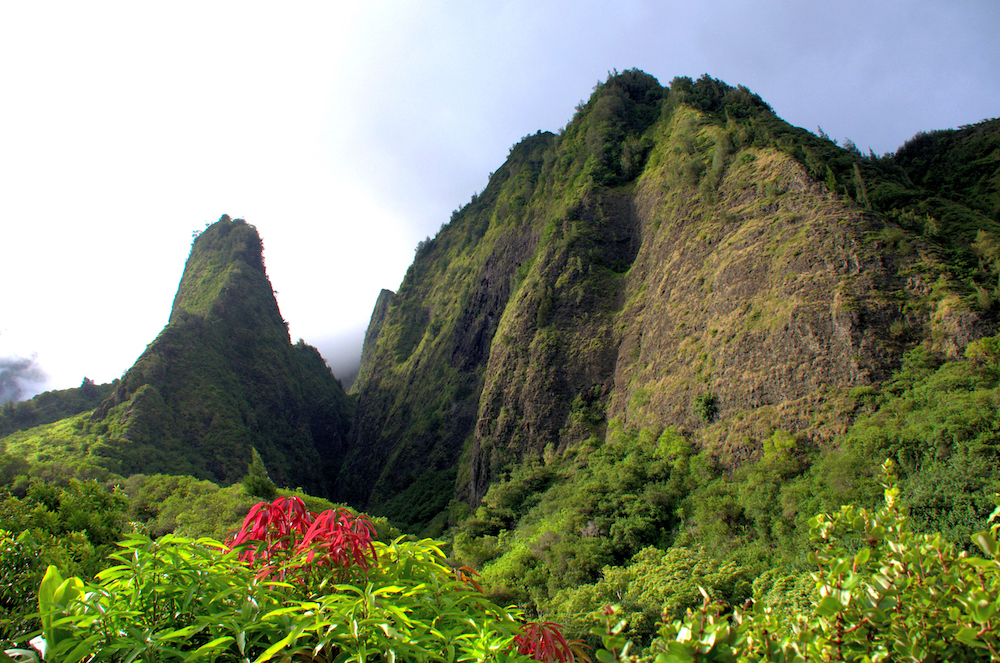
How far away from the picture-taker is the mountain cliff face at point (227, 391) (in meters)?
38.1

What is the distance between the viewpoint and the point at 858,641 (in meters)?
1.78

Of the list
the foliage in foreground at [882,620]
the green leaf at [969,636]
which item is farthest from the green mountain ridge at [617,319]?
the green leaf at [969,636]

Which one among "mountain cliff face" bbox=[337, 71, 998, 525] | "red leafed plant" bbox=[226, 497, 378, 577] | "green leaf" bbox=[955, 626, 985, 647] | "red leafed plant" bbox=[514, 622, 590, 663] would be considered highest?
"mountain cliff face" bbox=[337, 71, 998, 525]

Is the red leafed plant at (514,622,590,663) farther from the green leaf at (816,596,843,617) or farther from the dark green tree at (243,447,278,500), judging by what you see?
the dark green tree at (243,447,278,500)

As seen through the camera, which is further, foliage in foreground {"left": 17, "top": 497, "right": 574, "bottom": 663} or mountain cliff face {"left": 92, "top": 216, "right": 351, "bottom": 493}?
mountain cliff face {"left": 92, "top": 216, "right": 351, "bottom": 493}

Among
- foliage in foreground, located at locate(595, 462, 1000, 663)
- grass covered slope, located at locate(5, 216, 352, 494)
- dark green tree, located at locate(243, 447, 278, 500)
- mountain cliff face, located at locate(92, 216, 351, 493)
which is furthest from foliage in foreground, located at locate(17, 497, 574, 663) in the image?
mountain cliff face, located at locate(92, 216, 351, 493)

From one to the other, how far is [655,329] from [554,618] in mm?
15842

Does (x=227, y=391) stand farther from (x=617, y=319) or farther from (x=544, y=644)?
(x=544, y=644)

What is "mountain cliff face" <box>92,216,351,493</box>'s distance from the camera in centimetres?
3812

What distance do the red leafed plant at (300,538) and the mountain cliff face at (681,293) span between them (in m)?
16.7

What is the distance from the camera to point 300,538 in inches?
99.9

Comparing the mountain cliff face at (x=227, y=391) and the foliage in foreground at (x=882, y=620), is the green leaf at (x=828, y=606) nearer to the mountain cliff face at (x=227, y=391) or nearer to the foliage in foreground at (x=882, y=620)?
the foliage in foreground at (x=882, y=620)

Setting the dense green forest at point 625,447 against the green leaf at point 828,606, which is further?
the dense green forest at point 625,447

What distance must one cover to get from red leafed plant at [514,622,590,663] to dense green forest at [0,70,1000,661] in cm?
2
